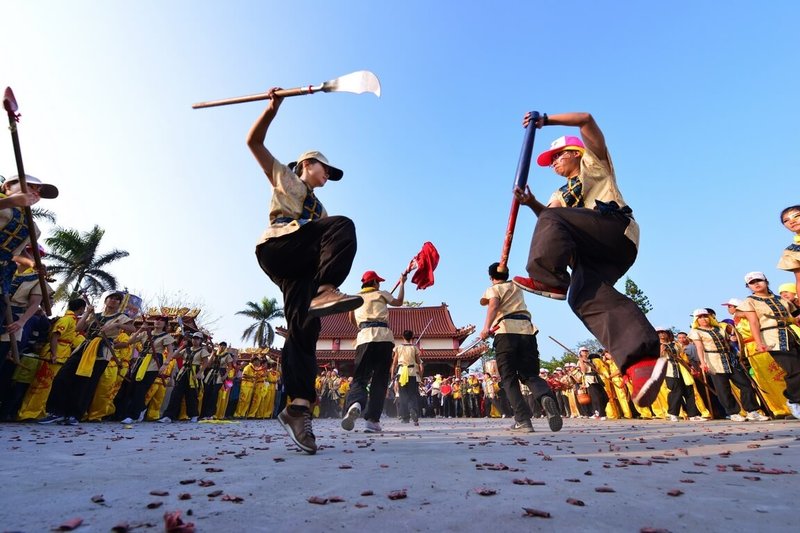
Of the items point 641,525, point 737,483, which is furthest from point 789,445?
point 641,525

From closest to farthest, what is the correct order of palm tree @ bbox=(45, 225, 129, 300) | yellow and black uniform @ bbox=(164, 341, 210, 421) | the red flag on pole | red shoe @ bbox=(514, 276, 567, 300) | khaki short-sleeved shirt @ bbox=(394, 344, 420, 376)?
red shoe @ bbox=(514, 276, 567, 300) < the red flag on pole < khaki short-sleeved shirt @ bbox=(394, 344, 420, 376) < yellow and black uniform @ bbox=(164, 341, 210, 421) < palm tree @ bbox=(45, 225, 129, 300)

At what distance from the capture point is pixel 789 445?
358cm

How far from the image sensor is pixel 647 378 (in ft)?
7.98

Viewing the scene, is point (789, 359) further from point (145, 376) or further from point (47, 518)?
point (145, 376)

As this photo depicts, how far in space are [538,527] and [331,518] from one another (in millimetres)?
663

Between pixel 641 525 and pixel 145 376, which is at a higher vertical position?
pixel 145 376

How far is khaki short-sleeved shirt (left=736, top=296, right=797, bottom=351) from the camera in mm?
6145

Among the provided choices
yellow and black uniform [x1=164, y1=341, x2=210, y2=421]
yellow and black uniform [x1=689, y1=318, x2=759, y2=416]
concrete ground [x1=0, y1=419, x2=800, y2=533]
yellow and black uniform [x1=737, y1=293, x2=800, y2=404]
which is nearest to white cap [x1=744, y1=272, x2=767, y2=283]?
yellow and black uniform [x1=737, y1=293, x2=800, y2=404]

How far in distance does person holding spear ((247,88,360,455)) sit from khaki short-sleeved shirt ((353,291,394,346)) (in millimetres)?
3095

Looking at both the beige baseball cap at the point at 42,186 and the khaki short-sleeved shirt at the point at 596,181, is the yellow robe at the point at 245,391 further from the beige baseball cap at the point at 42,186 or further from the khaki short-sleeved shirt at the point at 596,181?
the khaki short-sleeved shirt at the point at 596,181

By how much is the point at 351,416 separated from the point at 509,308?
8.73ft

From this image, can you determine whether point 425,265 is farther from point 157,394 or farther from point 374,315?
point 157,394

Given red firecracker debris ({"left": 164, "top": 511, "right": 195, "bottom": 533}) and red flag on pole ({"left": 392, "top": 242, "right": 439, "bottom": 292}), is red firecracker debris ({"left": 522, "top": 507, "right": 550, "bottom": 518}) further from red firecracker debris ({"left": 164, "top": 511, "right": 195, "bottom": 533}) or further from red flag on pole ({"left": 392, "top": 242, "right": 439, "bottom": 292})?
red flag on pole ({"left": 392, "top": 242, "right": 439, "bottom": 292})

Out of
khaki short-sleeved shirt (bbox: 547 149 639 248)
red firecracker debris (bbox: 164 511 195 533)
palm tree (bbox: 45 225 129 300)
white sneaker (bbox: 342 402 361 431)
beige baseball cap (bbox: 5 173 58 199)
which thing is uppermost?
palm tree (bbox: 45 225 129 300)
